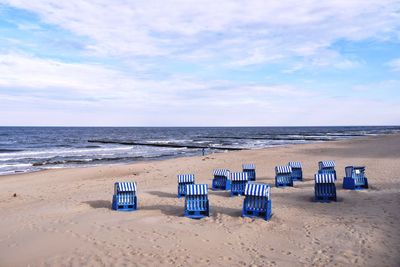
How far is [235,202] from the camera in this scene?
1486 centimetres

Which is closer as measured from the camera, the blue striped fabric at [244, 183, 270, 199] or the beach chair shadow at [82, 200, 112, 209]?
the blue striped fabric at [244, 183, 270, 199]

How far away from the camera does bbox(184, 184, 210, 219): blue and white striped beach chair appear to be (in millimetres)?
12648

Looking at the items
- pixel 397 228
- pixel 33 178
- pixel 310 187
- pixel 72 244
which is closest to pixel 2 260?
pixel 72 244

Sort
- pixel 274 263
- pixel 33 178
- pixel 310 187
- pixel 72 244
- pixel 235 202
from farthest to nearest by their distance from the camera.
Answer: pixel 33 178
pixel 310 187
pixel 235 202
pixel 72 244
pixel 274 263

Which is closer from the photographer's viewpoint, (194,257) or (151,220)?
(194,257)

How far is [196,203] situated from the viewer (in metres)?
12.8

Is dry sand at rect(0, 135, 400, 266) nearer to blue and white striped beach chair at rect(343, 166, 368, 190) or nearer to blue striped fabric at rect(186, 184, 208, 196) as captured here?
blue and white striped beach chair at rect(343, 166, 368, 190)

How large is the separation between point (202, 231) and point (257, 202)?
7.20 ft

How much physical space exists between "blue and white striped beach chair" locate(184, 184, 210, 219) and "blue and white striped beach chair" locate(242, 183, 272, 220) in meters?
1.27

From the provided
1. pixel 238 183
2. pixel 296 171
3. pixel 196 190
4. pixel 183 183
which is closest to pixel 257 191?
pixel 196 190

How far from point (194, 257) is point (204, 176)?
1468 centimetres

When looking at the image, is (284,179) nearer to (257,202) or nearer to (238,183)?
(238,183)

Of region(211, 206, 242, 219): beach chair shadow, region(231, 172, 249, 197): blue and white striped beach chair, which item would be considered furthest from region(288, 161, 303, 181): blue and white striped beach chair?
region(211, 206, 242, 219): beach chair shadow

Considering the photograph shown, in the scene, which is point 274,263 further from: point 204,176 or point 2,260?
point 204,176
